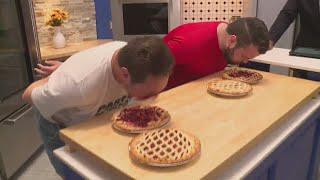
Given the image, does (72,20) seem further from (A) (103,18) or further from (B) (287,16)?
(B) (287,16)

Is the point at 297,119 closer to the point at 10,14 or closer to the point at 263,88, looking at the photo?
the point at 263,88

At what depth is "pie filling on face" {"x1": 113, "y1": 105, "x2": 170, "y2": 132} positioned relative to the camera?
112 cm

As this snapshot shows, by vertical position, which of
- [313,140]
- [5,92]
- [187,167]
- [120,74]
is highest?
[120,74]

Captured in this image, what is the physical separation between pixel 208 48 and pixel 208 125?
640 mm

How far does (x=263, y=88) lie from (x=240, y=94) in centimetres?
19

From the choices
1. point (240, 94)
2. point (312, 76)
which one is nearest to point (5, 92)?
point (240, 94)

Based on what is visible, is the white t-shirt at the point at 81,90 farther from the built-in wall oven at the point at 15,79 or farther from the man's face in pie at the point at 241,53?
the built-in wall oven at the point at 15,79

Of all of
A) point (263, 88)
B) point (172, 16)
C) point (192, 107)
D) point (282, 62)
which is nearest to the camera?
point (192, 107)

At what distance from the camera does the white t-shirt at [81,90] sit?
45.2 inches

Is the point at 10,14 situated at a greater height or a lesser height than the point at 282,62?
greater

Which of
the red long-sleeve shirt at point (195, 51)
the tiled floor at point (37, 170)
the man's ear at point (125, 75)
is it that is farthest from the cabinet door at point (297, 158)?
the tiled floor at point (37, 170)

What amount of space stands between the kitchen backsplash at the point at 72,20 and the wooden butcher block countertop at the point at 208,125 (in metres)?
1.90

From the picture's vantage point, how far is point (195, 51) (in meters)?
1.68

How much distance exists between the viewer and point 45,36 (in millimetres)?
3006
